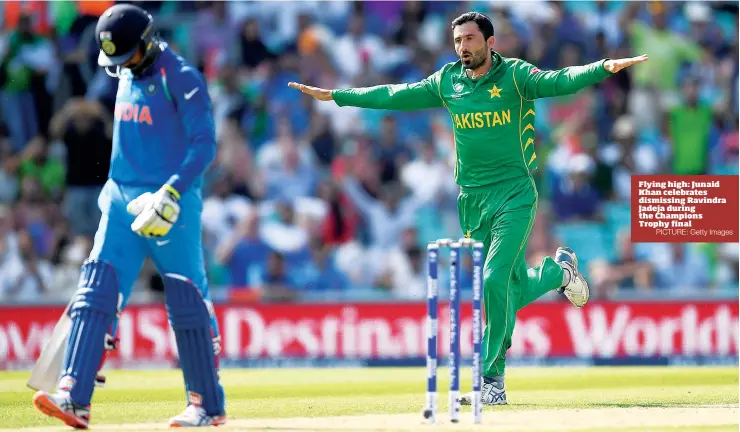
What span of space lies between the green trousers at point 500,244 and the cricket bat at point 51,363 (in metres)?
2.49

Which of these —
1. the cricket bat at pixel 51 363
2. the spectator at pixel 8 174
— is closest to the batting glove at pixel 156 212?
the cricket bat at pixel 51 363

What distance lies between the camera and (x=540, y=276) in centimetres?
834

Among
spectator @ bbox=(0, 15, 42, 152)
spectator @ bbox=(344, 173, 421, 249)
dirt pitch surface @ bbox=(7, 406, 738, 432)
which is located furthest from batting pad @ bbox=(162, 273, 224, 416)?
spectator @ bbox=(0, 15, 42, 152)

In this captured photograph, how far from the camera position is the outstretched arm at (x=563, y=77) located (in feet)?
22.6

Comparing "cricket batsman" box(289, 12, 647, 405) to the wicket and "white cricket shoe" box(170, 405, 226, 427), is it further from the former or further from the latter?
"white cricket shoe" box(170, 405, 226, 427)

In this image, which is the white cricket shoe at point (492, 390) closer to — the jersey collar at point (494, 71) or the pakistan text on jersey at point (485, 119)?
the pakistan text on jersey at point (485, 119)

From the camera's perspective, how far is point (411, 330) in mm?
12836

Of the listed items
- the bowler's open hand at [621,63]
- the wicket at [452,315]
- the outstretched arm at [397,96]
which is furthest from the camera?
the outstretched arm at [397,96]

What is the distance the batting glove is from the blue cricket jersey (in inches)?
7.1

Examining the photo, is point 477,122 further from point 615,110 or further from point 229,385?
point 615,110

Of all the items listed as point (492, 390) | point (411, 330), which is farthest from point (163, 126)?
point (411, 330)

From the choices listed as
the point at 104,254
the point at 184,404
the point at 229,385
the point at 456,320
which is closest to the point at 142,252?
the point at 104,254

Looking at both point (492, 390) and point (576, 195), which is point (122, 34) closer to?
point (492, 390)

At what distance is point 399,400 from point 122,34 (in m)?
3.34
